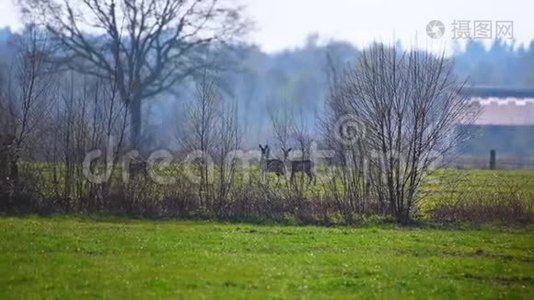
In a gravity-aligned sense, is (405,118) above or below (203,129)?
above

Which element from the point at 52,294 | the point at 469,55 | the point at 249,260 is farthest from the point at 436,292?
the point at 469,55

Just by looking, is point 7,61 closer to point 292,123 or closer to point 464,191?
point 292,123

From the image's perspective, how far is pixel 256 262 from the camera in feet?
37.7

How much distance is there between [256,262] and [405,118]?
940cm

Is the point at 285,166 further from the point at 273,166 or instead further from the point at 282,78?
the point at 282,78

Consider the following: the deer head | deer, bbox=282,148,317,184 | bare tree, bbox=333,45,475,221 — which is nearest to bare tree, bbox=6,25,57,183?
the deer head

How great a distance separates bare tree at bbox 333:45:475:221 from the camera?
19.4 metres

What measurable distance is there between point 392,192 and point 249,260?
8405 mm

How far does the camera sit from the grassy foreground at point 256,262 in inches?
376

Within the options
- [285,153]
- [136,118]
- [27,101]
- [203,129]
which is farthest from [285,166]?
[136,118]

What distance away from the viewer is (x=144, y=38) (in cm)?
3750

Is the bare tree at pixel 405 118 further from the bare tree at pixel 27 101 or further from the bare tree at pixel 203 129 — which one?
the bare tree at pixel 27 101

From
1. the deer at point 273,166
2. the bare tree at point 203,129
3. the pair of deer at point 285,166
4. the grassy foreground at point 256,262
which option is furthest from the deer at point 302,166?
the grassy foreground at point 256,262

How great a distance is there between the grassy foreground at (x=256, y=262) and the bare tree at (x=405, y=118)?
118 inches
